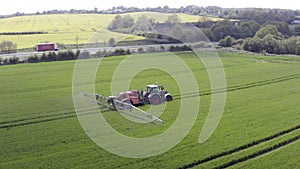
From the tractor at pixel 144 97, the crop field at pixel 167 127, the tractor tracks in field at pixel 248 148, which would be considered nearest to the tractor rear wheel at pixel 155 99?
the tractor at pixel 144 97

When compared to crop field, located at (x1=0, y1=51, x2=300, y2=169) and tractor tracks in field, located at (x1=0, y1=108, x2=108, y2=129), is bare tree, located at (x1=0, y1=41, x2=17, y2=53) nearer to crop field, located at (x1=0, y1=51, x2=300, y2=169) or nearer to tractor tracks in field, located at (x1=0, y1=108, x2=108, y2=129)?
crop field, located at (x1=0, y1=51, x2=300, y2=169)

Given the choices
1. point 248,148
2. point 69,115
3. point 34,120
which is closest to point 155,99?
point 69,115

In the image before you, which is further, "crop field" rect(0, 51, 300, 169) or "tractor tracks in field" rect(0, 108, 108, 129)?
"tractor tracks in field" rect(0, 108, 108, 129)

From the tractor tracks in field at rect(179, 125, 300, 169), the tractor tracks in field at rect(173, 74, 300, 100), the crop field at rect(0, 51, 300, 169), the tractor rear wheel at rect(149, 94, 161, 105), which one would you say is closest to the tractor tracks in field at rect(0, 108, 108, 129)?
the crop field at rect(0, 51, 300, 169)

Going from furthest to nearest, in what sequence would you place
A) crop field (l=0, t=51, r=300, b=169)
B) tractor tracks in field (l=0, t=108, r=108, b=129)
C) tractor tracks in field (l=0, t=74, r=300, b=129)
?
tractor tracks in field (l=0, t=74, r=300, b=129) → tractor tracks in field (l=0, t=108, r=108, b=129) → crop field (l=0, t=51, r=300, b=169)

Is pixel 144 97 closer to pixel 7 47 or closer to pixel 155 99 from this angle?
pixel 155 99

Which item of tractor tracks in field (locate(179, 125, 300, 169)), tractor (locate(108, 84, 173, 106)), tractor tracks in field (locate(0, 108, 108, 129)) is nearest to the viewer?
tractor tracks in field (locate(179, 125, 300, 169))
